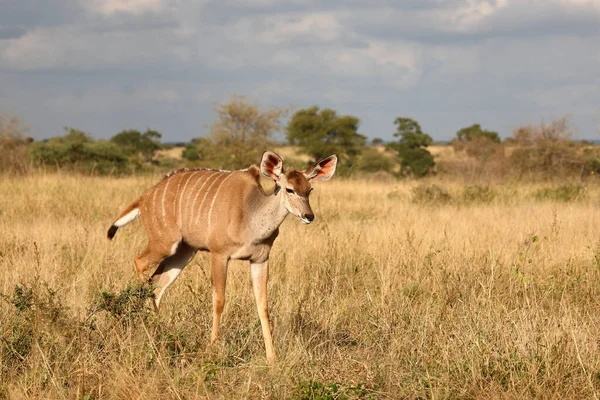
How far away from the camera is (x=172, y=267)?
6.00m

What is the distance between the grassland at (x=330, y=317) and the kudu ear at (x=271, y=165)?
3.53ft

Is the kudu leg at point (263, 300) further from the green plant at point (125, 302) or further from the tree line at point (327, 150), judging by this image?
the tree line at point (327, 150)

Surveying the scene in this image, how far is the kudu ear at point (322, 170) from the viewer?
5109mm

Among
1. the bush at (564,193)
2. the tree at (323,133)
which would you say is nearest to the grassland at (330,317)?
the bush at (564,193)

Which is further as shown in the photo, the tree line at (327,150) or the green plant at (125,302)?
the tree line at (327,150)

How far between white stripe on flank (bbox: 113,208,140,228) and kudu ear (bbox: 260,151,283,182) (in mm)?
1655

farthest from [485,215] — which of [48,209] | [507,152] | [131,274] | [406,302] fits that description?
[507,152]

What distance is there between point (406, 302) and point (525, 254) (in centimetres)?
205

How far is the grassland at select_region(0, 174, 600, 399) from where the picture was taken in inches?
162

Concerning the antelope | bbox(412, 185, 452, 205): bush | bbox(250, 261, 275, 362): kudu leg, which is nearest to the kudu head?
the antelope

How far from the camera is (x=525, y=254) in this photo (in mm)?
7215

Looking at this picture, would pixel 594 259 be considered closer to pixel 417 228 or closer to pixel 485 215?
pixel 417 228

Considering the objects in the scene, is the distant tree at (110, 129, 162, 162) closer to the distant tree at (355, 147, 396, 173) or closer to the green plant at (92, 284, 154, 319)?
the distant tree at (355, 147, 396, 173)

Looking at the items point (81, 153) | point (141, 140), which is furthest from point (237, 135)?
point (141, 140)
